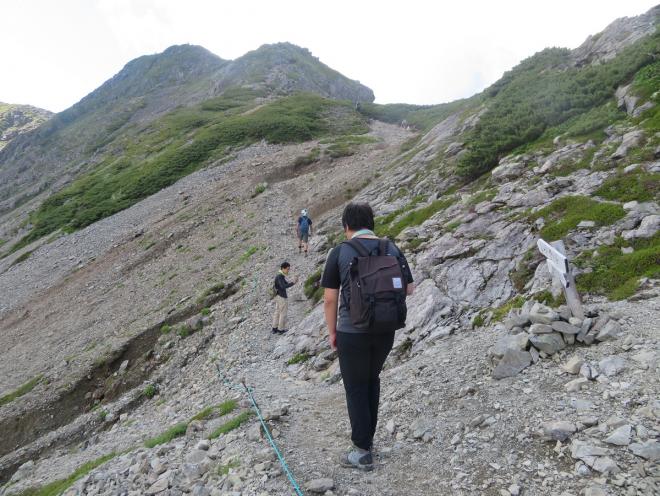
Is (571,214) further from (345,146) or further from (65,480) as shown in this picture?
(345,146)

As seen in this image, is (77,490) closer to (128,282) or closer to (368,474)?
(368,474)

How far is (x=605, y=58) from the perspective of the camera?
24516 mm

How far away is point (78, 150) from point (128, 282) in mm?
119005

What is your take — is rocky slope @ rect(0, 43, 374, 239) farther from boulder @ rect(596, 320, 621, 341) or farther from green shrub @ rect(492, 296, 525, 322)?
boulder @ rect(596, 320, 621, 341)

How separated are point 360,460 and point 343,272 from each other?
2700 millimetres

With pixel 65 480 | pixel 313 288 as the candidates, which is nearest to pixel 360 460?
pixel 65 480

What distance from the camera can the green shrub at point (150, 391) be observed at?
55.9 feet

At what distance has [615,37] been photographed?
26.1m

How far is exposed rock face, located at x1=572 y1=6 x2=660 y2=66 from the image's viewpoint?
2438cm

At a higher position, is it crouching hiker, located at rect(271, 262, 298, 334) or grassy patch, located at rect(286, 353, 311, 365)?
crouching hiker, located at rect(271, 262, 298, 334)

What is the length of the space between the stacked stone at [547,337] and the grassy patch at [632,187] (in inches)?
207

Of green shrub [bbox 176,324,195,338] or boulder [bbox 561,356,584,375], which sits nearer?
boulder [bbox 561,356,584,375]

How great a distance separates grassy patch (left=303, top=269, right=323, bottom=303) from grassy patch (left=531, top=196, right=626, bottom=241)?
9.35 m

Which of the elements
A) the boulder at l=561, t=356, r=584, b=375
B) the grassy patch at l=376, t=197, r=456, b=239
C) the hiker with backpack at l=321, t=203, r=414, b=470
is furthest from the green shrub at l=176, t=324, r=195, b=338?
the boulder at l=561, t=356, r=584, b=375
